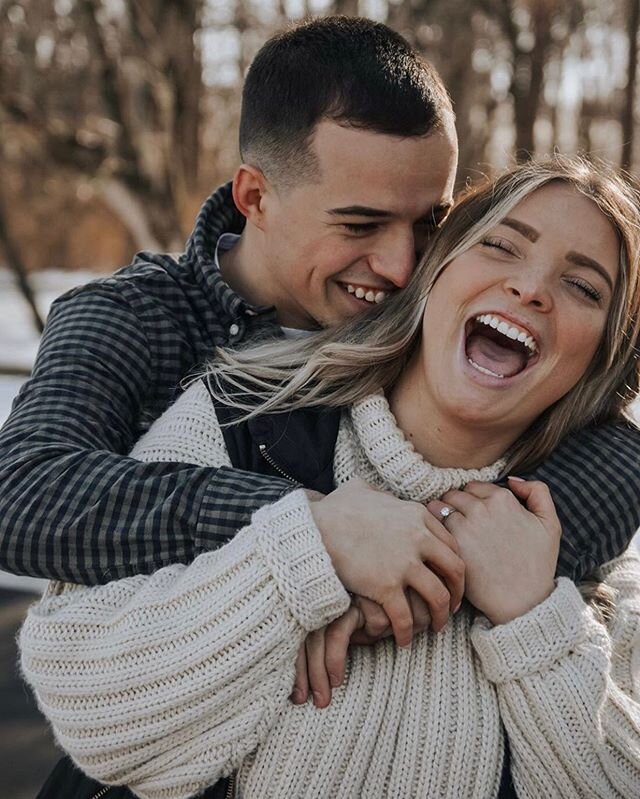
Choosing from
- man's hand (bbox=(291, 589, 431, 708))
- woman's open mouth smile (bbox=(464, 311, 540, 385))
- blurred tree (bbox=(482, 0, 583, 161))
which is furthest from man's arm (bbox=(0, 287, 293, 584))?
blurred tree (bbox=(482, 0, 583, 161))

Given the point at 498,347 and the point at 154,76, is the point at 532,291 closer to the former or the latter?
the point at 498,347

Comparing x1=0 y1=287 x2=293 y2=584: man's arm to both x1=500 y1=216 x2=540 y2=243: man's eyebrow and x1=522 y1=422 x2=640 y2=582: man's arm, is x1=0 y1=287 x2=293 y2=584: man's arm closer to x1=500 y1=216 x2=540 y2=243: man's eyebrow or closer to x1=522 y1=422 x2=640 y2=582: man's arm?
x1=522 y1=422 x2=640 y2=582: man's arm

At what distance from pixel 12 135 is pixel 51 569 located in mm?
7923

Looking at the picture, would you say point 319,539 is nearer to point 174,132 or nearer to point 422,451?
point 422,451

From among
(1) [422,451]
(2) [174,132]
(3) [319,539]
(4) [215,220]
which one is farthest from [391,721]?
(2) [174,132]

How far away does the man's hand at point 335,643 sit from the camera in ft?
5.29

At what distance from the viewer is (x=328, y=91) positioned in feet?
7.80

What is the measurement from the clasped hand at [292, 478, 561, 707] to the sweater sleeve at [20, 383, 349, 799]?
42 mm

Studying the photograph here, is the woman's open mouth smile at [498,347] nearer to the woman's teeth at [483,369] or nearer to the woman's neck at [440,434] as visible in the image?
the woman's teeth at [483,369]

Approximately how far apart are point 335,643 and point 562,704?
367mm

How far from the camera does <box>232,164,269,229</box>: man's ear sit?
2.54m

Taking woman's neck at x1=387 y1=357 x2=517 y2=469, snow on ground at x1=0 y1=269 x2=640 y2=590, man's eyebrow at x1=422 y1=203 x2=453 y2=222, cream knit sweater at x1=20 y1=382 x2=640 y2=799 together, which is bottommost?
snow on ground at x1=0 y1=269 x2=640 y2=590

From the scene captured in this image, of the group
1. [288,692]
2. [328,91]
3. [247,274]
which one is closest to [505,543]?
[288,692]

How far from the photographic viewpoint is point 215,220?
2590mm
